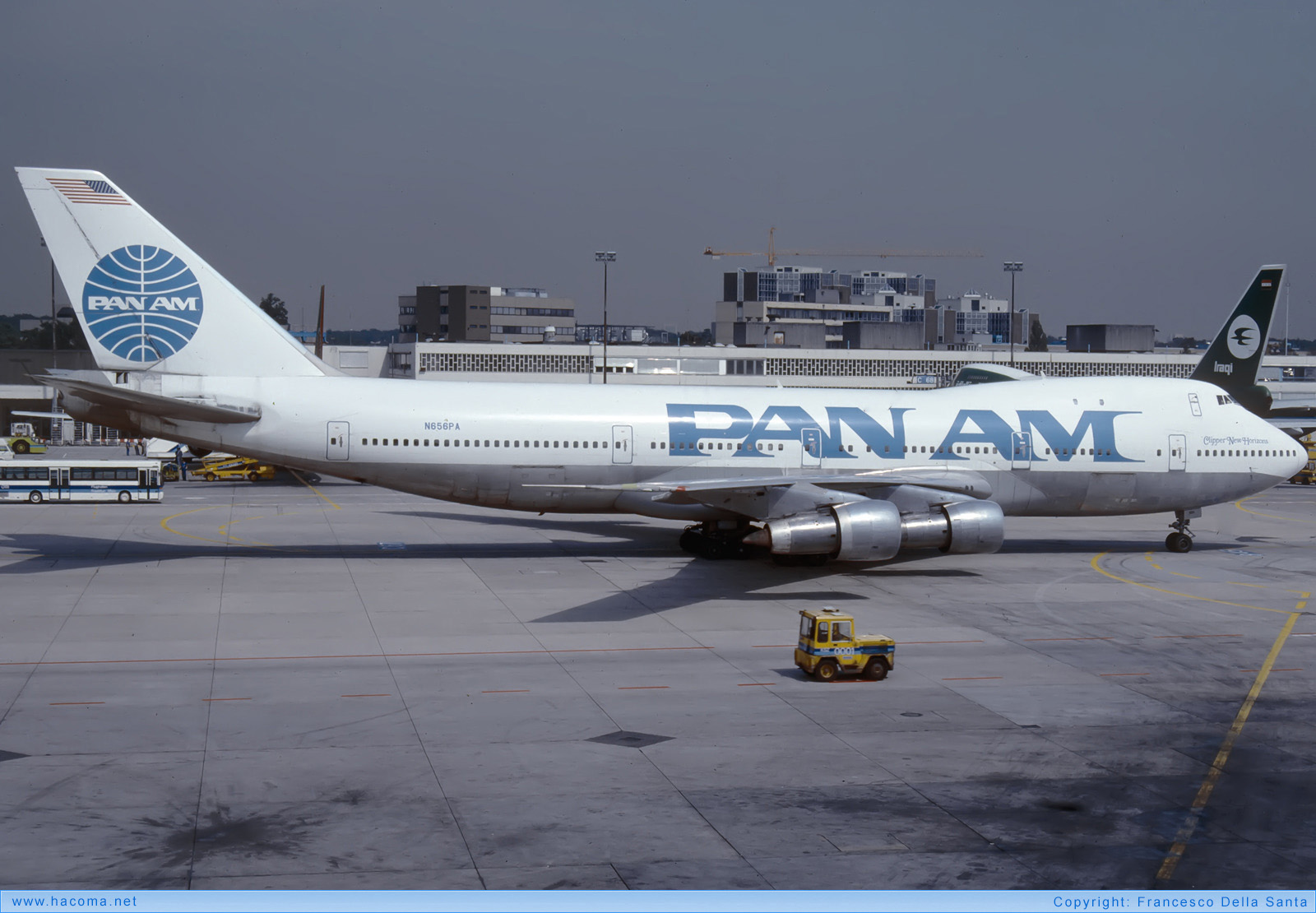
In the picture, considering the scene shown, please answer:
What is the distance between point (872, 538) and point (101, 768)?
18640 millimetres

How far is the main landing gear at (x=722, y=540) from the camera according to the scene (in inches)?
1421

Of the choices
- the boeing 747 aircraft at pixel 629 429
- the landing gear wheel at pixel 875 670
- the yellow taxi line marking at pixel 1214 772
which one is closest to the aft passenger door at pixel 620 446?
the boeing 747 aircraft at pixel 629 429

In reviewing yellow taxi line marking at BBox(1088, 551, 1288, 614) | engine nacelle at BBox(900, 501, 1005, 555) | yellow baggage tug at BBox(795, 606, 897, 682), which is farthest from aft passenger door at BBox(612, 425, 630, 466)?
yellow taxi line marking at BBox(1088, 551, 1288, 614)

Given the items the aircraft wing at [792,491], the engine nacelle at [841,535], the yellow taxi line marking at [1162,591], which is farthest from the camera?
the aircraft wing at [792,491]

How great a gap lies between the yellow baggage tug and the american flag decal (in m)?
23.6

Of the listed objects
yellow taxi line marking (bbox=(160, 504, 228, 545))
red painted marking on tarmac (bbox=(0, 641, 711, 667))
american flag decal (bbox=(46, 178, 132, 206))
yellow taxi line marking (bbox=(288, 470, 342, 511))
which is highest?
american flag decal (bbox=(46, 178, 132, 206))

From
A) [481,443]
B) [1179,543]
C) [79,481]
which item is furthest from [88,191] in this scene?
[1179,543]

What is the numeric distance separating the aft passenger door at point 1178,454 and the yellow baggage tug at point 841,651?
780 inches

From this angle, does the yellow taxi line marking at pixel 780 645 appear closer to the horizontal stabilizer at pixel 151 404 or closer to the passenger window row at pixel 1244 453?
the passenger window row at pixel 1244 453

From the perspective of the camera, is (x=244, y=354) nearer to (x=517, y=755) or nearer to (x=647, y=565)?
(x=647, y=565)

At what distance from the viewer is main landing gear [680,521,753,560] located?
3609 centimetres

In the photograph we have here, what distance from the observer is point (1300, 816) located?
1464 cm

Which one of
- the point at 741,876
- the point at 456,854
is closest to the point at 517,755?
the point at 456,854

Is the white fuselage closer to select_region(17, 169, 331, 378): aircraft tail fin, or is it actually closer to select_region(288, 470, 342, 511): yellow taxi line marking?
select_region(17, 169, 331, 378): aircraft tail fin
